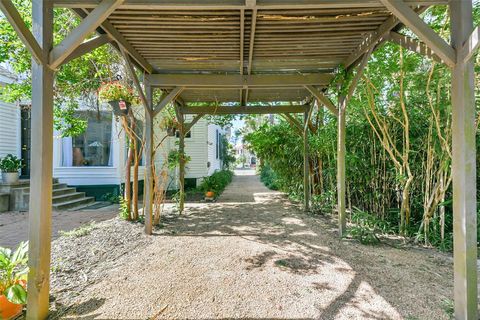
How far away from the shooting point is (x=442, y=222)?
4.05 metres

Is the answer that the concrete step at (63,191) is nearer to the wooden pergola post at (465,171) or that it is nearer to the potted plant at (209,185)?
the potted plant at (209,185)

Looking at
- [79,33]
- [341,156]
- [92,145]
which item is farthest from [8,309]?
[92,145]

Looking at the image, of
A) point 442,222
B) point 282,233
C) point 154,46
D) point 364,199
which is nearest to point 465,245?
point 442,222

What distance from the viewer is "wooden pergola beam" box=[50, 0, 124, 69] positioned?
2.30m

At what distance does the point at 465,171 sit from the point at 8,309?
12.6 ft

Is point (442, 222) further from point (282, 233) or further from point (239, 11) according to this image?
point (239, 11)

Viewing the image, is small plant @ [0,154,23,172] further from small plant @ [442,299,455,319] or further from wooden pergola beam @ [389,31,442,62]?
small plant @ [442,299,455,319]

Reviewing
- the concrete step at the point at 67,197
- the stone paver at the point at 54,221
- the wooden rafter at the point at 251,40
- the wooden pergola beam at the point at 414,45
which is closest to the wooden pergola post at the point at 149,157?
the stone paver at the point at 54,221

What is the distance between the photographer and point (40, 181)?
88.4 inches

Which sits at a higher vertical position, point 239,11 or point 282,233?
point 239,11

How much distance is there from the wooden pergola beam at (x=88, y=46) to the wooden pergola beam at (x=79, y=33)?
0.45 ft

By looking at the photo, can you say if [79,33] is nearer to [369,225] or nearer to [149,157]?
[149,157]

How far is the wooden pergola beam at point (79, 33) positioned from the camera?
90.7 inches

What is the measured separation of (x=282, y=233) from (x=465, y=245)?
2923mm
